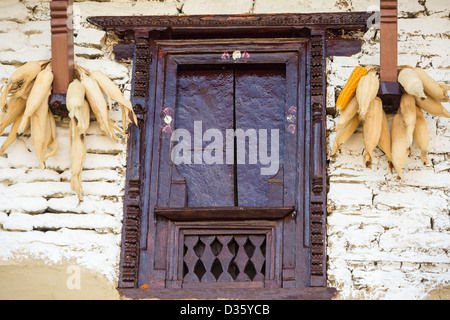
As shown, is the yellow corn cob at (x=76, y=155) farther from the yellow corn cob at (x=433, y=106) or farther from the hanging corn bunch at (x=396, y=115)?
the yellow corn cob at (x=433, y=106)

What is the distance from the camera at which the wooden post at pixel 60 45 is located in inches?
209

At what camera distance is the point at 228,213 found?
5.15 meters

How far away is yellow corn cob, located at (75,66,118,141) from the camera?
17.3 feet

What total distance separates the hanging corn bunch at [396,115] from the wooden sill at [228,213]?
1.39 ft

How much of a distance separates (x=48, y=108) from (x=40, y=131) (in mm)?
148

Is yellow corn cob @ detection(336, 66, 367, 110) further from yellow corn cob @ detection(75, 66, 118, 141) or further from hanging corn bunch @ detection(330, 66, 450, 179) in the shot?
yellow corn cob @ detection(75, 66, 118, 141)

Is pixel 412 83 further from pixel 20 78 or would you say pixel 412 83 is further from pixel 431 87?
pixel 20 78

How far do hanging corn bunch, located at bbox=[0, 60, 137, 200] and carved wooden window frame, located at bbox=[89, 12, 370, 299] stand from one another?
20 cm

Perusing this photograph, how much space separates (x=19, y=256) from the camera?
5.19 meters

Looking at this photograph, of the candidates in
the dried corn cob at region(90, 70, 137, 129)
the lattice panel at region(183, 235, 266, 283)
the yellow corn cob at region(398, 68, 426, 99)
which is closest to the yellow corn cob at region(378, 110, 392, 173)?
the yellow corn cob at region(398, 68, 426, 99)

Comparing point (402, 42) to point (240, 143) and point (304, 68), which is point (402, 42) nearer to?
point (304, 68)

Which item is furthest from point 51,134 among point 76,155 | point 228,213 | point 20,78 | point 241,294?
point 241,294

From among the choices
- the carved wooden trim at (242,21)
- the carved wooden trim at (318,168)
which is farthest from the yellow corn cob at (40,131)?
the carved wooden trim at (318,168)

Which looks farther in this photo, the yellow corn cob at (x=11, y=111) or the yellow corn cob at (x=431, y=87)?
the yellow corn cob at (x=11, y=111)
